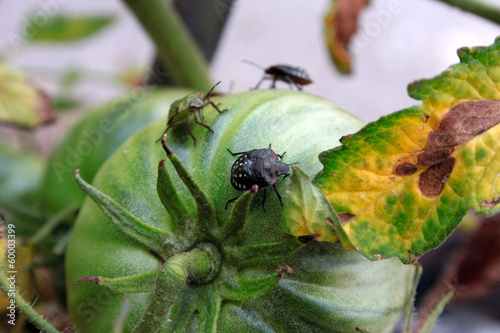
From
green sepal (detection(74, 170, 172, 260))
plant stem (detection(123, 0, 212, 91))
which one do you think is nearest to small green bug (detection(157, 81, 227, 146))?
green sepal (detection(74, 170, 172, 260))

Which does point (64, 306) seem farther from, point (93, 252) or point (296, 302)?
point (296, 302)

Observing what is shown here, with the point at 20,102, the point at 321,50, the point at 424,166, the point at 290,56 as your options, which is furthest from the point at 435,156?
the point at 290,56

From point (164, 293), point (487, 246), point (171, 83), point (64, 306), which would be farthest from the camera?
point (487, 246)

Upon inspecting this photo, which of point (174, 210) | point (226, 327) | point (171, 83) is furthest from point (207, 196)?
point (171, 83)

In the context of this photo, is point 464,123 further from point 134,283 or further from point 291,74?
point 134,283

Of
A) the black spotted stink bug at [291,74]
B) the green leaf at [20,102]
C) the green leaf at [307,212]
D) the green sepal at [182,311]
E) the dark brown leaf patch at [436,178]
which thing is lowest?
the dark brown leaf patch at [436,178]

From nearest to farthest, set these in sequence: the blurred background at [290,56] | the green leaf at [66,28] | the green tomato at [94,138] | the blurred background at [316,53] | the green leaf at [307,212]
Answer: the green leaf at [307,212] → the green tomato at [94,138] → the green leaf at [66,28] → the blurred background at [290,56] → the blurred background at [316,53]

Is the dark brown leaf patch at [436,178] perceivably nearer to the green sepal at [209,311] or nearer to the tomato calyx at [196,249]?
the tomato calyx at [196,249]

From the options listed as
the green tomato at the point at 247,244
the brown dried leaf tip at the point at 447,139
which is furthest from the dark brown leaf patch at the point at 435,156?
the green tomato at the point at 247,244
